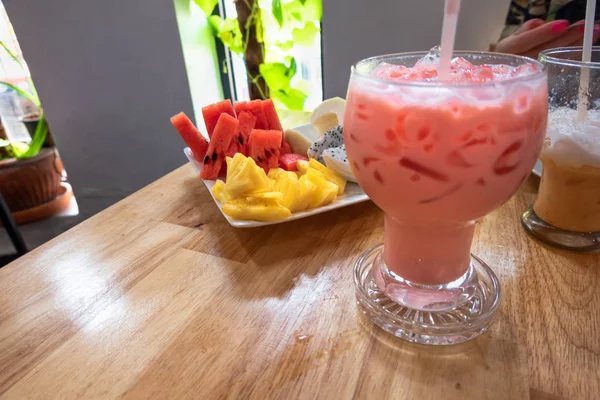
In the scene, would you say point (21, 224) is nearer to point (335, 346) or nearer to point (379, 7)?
point (379, 7)

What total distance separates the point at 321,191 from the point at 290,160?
0.78 ft

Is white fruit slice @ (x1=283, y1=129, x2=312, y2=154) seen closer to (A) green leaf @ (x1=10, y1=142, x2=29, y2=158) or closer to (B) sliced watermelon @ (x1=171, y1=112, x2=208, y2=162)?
(B) sliced watermelon @ (x1=171, y1=112, x2=208, y2=162)

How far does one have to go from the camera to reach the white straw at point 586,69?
54cm

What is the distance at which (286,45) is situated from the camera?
1729 millimetres

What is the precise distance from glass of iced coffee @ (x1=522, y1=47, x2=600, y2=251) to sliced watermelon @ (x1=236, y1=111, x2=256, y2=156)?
0.63 m

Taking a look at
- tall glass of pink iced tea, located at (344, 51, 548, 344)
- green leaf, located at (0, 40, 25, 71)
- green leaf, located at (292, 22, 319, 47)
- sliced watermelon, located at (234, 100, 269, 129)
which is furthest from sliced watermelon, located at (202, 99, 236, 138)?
green leaf, located at (0, 40, 25, 71)

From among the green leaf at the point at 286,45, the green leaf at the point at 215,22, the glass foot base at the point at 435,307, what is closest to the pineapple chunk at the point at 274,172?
the glass foot base at the point at 435,307

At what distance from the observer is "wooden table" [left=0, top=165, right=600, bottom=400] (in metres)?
0.42

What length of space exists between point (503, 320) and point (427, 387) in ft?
0.51

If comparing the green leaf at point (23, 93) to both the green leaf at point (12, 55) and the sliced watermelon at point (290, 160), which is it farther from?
the sliced watermelon at point (290, 160)

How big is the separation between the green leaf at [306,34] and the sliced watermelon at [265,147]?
0.89 meters

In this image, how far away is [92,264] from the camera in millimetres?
634

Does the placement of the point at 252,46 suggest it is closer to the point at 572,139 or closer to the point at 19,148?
the point at 572,139

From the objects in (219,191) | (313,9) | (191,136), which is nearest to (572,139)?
(219,191)
